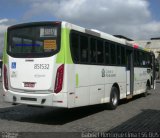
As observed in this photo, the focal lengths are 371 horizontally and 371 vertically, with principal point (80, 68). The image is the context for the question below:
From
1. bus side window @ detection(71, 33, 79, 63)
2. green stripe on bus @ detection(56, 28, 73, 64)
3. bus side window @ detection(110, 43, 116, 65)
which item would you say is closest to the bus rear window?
green stripe on bus @ detection(56, 28, 73, 64)

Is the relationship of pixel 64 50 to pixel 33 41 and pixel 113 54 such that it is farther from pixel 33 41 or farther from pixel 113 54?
pixel 113 54

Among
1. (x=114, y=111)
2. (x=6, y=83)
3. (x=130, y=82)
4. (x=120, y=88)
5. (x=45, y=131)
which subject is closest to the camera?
(x=45, y=131)

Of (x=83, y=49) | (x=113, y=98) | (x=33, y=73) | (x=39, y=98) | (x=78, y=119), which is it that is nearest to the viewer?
(x=39, y=98)

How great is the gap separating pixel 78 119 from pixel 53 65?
2419mm

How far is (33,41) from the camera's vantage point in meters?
11.2

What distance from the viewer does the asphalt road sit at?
406 inches

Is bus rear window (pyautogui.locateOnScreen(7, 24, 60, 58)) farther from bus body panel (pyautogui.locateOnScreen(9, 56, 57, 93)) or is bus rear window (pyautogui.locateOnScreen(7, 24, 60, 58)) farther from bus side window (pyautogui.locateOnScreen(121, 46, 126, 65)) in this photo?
bus side window (pyautogui.locateOnScreen(121, 46, 126, 65))

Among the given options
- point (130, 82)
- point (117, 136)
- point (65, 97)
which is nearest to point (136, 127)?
point (117, 136)

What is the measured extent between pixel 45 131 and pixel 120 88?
6439 millimetres

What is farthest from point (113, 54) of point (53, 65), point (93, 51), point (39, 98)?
point (39, 98)

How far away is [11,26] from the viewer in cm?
1194

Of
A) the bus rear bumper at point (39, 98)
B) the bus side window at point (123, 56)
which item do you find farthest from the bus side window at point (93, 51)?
the bus side window at point (123, 56)

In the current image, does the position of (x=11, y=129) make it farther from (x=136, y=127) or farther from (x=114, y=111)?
(x=114, y=111)

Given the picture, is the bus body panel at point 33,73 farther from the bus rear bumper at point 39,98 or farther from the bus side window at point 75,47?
the bus side window at point 75,47
